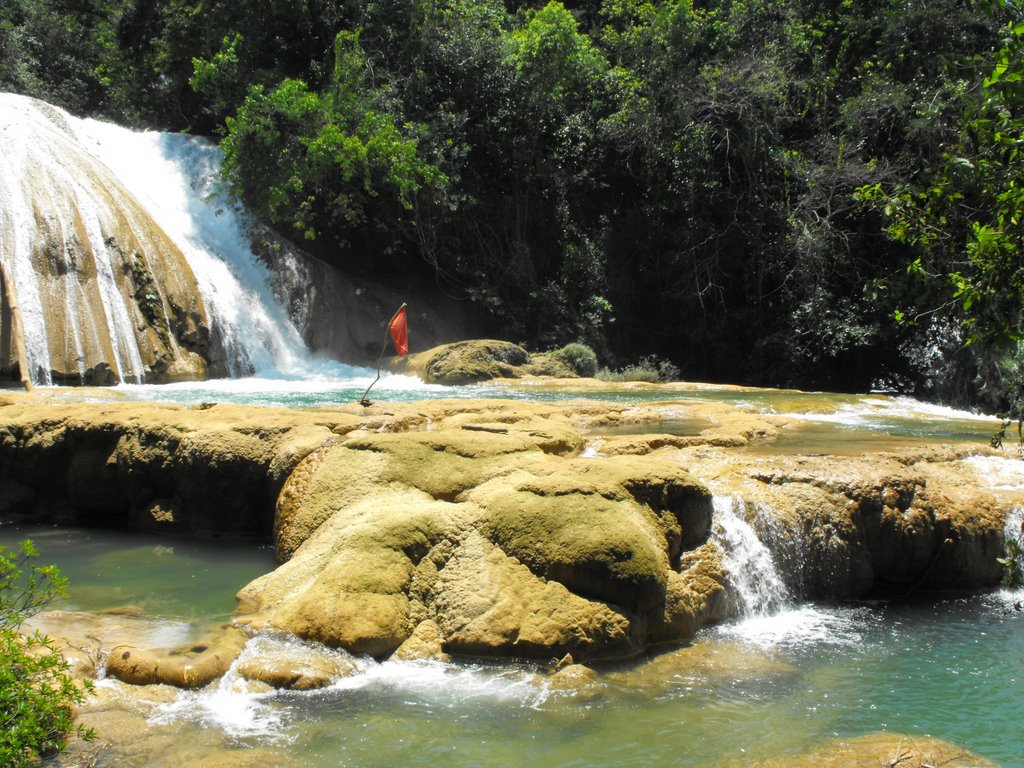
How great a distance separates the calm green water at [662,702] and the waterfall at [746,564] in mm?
146

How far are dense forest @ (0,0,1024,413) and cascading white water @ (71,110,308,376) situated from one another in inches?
45.3

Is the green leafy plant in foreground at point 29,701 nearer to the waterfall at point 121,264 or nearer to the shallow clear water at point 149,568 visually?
the shallow clear water at point 149,568

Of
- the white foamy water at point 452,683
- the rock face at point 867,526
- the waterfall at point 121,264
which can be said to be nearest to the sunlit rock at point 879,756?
the white foamy water at point 452,683

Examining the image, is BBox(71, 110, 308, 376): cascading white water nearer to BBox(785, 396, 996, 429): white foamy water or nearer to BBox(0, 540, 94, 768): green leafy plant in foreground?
BBox(785, 396, 996, 429): white foamy water

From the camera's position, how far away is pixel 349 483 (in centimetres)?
693

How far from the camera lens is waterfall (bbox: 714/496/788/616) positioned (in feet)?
21.4

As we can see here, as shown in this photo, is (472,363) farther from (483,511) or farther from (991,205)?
(991,205)

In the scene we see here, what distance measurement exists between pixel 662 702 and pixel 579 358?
1354cm

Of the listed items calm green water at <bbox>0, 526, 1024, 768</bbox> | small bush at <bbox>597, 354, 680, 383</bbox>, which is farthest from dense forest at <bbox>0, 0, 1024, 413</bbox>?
calm green water at <bbox>0, 526, 1024, 768</bbox>

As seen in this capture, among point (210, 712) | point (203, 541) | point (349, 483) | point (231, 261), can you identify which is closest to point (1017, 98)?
point (210, 712)

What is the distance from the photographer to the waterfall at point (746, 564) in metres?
6.54

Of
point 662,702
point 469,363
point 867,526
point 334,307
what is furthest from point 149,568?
point 334,307

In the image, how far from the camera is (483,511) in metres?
6.21

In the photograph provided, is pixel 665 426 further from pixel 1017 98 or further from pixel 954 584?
pixel 1017 98
